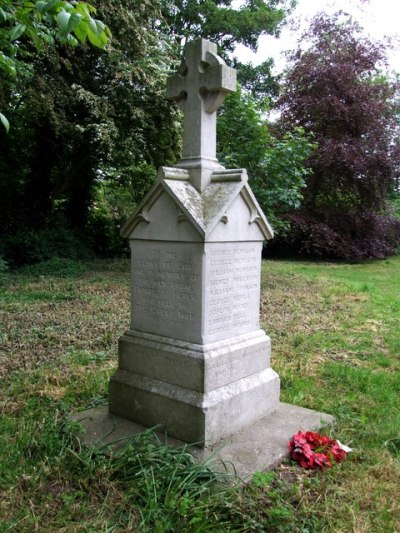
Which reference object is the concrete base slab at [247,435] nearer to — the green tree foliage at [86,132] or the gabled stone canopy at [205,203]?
the gabled stone canopy at [205,203]

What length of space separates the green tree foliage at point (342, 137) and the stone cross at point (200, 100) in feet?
46.8

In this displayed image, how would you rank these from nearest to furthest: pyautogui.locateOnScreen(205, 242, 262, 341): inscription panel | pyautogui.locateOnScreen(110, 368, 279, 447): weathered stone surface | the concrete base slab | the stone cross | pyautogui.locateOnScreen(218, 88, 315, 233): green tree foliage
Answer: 1. the concrete base slab
2. pyautogui.locateOnScreen(110, 368, 279, 447): weathered stone surface
3. pyautogui.locateOnScreen(205, 242, 262, 341): inscription panel
4. the stone cross
5. pyautogui.locateOnScreen(218, 88, 315, 233): green tree foliage

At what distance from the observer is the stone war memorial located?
313cm

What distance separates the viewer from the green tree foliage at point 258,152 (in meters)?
9.84

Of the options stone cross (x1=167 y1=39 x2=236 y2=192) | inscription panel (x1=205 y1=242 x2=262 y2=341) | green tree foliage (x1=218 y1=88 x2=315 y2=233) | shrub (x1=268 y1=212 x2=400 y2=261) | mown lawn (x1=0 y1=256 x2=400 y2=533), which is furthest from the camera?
shrub (x1=268 y1=212 x2=400 y2=261)

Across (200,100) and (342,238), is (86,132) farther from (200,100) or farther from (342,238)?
(342,238)

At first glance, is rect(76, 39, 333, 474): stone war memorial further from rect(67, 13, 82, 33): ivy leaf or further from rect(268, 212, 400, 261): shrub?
rect(268, 212, 400, 261): shrub

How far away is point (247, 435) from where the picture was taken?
3309 millimetres

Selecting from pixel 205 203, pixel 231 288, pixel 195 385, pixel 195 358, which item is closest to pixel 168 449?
pixel 195 385

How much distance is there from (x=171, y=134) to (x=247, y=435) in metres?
10.00

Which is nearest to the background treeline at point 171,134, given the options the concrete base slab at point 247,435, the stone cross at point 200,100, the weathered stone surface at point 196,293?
the stone cross at point 200,100

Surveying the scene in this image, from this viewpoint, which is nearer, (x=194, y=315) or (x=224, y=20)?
(x=194, y=315)

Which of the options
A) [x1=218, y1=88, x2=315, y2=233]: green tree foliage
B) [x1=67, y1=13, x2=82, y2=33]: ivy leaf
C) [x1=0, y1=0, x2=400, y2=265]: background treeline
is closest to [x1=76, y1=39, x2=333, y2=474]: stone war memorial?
[x1=67, y1=13, x2=82, y2=33]: ivy leaf

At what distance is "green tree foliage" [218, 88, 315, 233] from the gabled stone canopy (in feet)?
21.1
